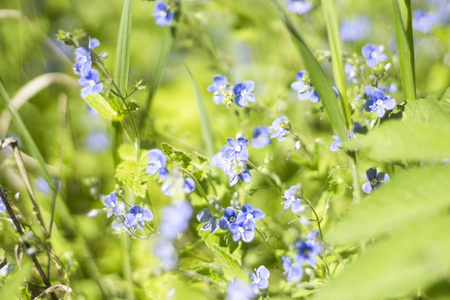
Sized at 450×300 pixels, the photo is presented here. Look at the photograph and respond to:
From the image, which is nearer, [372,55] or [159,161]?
[159,161]

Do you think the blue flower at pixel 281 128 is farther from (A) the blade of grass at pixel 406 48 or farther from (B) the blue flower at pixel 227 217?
(A) the blade of grass at pixel 406 48

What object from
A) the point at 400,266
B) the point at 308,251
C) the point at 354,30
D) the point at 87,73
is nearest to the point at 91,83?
the point at 87,73

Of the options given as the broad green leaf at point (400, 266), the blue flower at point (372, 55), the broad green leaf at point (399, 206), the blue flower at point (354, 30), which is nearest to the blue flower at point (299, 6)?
the blue flower at point (354, 30)

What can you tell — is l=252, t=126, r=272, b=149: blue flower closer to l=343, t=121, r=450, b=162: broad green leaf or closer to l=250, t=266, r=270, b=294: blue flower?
l=250, t=266, r=270, b=294: blue flower

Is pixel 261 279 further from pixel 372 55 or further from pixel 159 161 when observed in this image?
pixel 372 55

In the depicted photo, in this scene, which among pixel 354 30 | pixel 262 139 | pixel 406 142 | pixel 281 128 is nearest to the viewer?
pixel 406 142

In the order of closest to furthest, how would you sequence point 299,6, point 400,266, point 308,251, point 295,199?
point 400,266 < point 308,251 < point 295,199 < point 299,6
